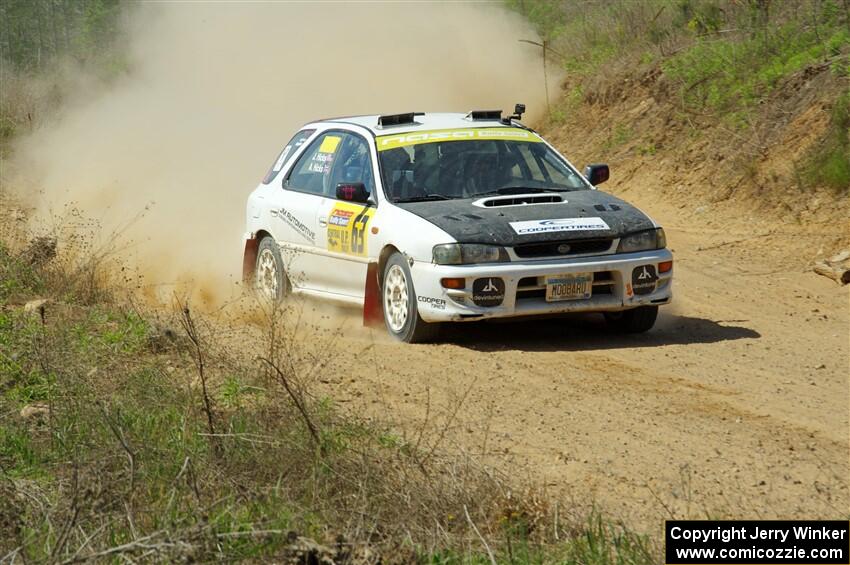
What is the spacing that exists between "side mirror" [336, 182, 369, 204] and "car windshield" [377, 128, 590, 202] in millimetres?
167

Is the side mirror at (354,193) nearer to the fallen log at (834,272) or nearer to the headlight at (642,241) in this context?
the headlight at (642,241)

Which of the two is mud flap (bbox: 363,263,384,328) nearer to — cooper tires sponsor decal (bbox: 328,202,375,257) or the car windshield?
cooper tires sponsor decal (bbox: 328,202,375,257)

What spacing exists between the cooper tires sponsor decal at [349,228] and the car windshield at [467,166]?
0.90ft

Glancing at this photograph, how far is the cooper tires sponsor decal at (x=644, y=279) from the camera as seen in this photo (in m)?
9.63

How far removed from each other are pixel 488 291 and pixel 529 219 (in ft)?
2.08

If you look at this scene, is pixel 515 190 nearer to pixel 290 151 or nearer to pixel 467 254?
pixel 467 254

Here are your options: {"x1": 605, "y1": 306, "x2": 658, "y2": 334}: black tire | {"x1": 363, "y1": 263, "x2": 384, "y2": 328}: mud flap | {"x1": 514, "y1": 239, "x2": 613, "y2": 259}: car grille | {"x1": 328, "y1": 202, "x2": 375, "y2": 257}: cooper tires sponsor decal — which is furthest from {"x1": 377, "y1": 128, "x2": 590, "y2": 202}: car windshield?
{"x1": 605, "y1": 306, "x2": 658, "y2": 334}: black tire

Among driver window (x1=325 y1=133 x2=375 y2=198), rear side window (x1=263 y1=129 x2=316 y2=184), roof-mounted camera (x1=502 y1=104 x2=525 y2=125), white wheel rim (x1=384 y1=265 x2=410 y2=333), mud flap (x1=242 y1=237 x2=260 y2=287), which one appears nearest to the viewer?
white wheel rim (x1=384 y1=265 x2=410 y2=333)

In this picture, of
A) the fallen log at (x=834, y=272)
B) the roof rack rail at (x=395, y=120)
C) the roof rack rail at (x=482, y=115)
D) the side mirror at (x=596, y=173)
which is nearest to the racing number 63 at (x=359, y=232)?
the roof rack rail at (x=395, y=120)

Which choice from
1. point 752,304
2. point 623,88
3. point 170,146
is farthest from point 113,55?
point 752,304

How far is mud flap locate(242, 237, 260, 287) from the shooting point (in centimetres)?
1200

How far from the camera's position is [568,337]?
33.3 ft

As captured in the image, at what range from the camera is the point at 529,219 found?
9.56 meters

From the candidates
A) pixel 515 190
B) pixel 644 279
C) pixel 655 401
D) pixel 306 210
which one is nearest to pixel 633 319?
pixel 644 279
